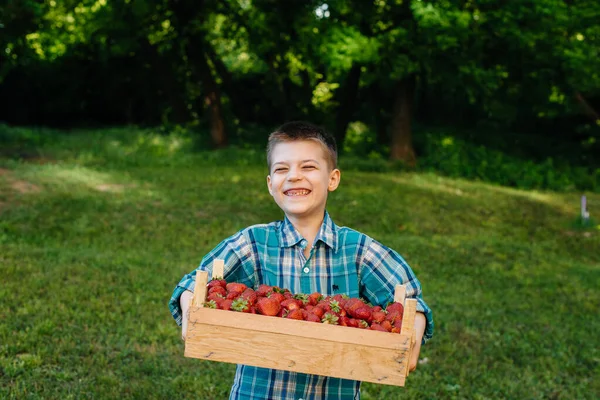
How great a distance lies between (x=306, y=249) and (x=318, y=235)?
84 millimetres

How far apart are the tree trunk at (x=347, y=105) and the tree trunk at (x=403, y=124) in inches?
84.0

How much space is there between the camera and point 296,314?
7.71ft

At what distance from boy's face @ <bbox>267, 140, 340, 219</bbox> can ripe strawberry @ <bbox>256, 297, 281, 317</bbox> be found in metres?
0.52

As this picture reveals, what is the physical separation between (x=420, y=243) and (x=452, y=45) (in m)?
6.72

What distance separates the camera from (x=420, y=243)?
1028 cm

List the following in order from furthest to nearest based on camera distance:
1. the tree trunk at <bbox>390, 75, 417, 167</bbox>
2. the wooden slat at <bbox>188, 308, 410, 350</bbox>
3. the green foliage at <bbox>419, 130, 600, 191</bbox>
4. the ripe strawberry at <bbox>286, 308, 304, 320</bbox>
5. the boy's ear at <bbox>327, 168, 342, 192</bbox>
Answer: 1. the tree trunk at <bbox>390, 75, 417, 167</bbox>
2. the green foliage at <bbox>419, 130, 600, 191</bbox>
3. the boy's ear at <bbox>327, 168, 342, 192</bbox>
4. the ripe strawberry at <bbox>286, 308, 304, 320</bbox>
5. the wooden slat at <bbox>188, 308, 410, 350</bbox>

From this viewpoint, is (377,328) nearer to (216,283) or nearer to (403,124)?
(216,283)

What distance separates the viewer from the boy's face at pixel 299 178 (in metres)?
2.80

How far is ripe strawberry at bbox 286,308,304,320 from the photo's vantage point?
2.34 m

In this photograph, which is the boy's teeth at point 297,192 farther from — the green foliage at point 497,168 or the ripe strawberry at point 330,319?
the green foliage at point 497,168

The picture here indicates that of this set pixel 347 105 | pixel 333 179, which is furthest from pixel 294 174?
pixel 347 105

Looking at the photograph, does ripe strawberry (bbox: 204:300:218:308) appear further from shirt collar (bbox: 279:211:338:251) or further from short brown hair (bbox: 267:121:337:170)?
short brown hair (bbox: 267:121:337:170)

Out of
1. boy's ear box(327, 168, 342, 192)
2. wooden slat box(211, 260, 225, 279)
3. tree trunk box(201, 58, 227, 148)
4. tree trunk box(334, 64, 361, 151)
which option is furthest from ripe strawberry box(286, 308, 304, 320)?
tree trunk box(334, 64, 361, 151)

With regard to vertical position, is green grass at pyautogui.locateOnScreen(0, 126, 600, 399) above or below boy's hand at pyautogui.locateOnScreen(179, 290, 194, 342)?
below
